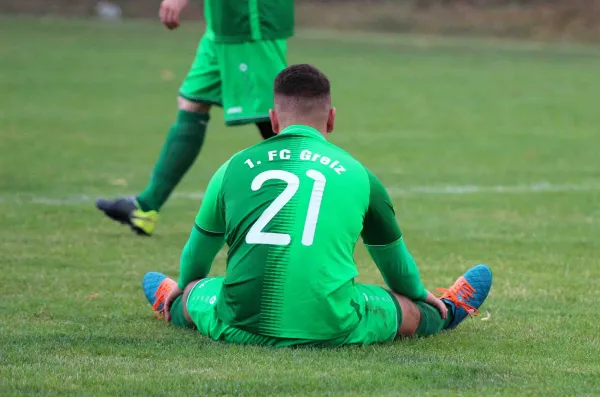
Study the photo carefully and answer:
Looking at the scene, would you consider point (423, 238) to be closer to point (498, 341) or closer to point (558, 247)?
point (558, 247)

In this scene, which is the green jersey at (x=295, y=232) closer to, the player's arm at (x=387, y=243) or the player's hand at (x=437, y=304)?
the player's arm at (x=387, y=243)

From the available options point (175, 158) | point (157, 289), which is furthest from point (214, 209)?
point (175, 158)

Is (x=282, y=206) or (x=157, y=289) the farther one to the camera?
(x=157, y=289)

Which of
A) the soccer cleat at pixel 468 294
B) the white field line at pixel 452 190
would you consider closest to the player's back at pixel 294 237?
the soccer cleat at pixel 468 294

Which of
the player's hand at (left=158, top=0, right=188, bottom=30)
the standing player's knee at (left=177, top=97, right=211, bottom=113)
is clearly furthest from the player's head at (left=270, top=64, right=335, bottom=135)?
the standing player's knee at (left=177, top=97, right=211, bottom=113)

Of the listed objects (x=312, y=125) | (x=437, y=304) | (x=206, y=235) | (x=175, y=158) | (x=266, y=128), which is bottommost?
(x=175, y=158)

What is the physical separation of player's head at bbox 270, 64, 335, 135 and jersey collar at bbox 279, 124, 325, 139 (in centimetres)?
4

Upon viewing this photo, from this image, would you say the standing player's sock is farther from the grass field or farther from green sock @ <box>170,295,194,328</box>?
green sock @ <box>170,295,194,328</box>

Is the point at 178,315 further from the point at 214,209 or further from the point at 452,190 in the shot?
the point at 452,190

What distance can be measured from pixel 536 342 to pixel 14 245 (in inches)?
127

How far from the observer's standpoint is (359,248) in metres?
7.07

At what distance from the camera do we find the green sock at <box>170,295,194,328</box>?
15.7 ft

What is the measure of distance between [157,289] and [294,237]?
1015mm

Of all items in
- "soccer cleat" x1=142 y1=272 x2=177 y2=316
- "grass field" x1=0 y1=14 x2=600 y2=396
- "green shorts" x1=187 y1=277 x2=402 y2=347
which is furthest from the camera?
"soccer cleat" x1=142 y1=272 x2=177 y2=316
